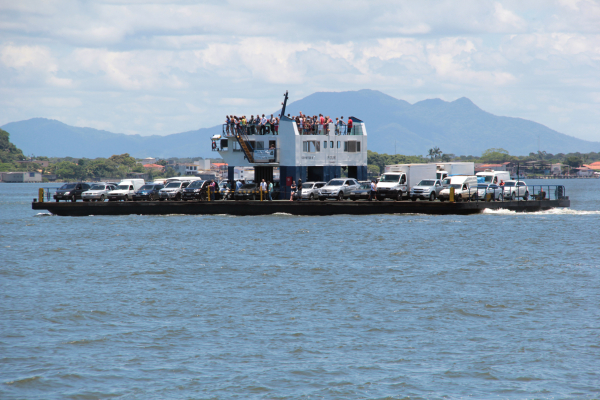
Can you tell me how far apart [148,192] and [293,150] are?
11.9 metres

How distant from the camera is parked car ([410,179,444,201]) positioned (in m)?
43.6

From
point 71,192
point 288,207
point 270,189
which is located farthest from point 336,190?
point 71,192

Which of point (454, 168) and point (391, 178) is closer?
point (391, 178)

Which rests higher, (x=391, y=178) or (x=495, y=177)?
(x=495, y=177)

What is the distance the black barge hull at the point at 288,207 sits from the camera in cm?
4353

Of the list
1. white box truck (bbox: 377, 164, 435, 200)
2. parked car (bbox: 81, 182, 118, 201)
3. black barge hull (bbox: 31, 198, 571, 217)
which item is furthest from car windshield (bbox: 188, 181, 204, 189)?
white box truck (bbox: 377, 164, 435, 200)

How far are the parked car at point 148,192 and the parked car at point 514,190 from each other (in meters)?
26.5

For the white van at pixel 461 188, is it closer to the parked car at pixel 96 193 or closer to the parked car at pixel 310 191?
the parked car at pixel 310 191

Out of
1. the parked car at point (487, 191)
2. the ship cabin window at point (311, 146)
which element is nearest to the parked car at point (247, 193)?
the ship cabin window at point (311, 146)

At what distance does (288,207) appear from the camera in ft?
151

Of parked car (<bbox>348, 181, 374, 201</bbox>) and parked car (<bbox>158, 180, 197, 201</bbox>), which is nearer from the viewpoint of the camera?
parked car (<bbox>348, 181, 374, 201</bbox>)

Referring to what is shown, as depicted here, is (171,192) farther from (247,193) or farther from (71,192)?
(71,192)

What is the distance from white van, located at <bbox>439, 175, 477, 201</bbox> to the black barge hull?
3.25 ft

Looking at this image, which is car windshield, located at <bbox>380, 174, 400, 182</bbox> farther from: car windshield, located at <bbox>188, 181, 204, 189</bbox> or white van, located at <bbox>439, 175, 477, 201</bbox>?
car windshield, located at <bbox>188, 181, 204, 189</bbox>
